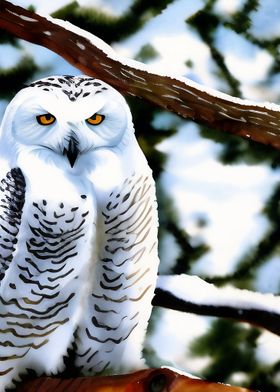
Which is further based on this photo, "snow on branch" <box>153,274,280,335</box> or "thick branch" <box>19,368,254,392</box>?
"snow on branch" <box>153,274,280,335</box>

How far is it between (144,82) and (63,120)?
0.49 ft

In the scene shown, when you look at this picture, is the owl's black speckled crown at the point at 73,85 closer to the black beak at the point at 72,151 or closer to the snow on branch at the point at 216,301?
the black beak at the point at 72,151

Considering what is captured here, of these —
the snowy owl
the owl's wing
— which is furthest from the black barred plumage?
the owl's wing

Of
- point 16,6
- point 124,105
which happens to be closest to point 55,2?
point 16,6

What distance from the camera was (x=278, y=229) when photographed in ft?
3.29

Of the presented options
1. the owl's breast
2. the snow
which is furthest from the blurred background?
the owl's breast

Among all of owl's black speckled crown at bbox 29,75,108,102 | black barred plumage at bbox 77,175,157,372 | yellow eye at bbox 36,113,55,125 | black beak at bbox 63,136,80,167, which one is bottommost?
black barred plumage at bbox 77,175,157,372

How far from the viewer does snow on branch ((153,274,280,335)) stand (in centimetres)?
98

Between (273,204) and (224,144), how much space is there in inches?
4.4

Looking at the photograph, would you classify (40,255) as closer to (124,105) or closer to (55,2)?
(124,105)

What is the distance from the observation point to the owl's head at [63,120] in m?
0.91

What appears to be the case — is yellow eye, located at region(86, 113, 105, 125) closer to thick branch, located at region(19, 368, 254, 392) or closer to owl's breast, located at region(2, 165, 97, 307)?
owl's breast, located at region(2, 165, 97, 307)

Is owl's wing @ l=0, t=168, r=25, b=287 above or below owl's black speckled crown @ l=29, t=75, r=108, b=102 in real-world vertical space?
below

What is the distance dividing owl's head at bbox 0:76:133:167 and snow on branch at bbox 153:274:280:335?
22cm
